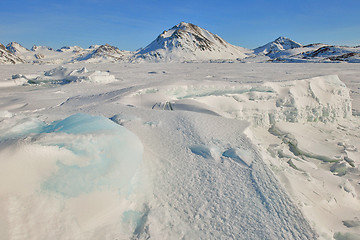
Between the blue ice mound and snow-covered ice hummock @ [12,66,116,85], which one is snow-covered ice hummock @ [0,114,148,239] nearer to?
the blue ice mound

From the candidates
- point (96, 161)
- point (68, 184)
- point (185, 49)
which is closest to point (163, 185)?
point (96, 161)

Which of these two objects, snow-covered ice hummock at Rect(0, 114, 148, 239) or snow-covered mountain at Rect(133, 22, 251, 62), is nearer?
snow-covered ice hummock at Rect(0, 114, 148, 239)

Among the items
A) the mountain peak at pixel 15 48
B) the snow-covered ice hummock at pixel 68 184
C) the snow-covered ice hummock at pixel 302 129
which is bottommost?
the snow-covered ice hummock at pixel 302 129

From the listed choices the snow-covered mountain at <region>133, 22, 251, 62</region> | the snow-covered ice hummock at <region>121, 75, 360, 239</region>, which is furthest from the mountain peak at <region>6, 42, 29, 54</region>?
the snow-covered ice hummock at <region>121, 75, 360, 239</region>

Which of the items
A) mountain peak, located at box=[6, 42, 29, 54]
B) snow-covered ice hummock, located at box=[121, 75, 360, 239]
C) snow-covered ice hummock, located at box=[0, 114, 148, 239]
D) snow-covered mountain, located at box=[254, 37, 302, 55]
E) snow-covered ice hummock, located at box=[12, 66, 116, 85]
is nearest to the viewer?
snow-covered ice hummock, located at box=[0, 114, 148, 239]

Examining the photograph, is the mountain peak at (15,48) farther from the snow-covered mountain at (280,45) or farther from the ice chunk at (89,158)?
the ice chunk at (89,158)

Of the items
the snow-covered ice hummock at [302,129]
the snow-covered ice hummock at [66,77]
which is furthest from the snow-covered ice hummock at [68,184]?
the snow-covered ice hummock at [66,77]

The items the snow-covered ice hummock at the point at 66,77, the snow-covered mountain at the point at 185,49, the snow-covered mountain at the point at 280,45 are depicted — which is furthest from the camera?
the snow-covered mountain at the point at 280,45
